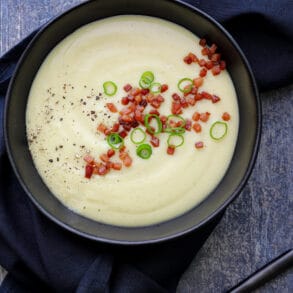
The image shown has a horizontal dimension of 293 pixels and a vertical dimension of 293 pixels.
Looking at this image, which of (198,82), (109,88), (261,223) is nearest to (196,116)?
(198,82)

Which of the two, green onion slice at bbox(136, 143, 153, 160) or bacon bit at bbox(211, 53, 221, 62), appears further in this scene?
bacon bit at bbox(211, 53, 221, 62)

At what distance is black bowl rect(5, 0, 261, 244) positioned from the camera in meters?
2.12

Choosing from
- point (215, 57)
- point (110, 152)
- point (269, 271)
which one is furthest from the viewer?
point (269, 271)

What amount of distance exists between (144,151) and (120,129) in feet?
0.42

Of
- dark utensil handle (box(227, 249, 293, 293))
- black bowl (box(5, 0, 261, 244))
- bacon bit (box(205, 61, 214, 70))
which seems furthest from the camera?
dark utensil handle (box(227, 249, 293, 293))

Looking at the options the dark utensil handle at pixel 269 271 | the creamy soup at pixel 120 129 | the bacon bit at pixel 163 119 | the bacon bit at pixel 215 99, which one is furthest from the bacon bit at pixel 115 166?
the dark utensil handle at pixel 269 271

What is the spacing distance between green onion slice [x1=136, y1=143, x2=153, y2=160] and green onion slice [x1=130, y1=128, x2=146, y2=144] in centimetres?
4

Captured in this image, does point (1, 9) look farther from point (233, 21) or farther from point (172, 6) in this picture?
point (233, 21)

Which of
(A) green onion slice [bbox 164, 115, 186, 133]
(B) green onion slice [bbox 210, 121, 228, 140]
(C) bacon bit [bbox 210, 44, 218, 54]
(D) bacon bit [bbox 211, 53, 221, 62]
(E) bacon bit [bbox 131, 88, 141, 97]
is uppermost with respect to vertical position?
(E) bacon bit [bbox 131, 88, 141, 97]

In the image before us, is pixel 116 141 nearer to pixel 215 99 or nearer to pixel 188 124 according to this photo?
pixel 188 124

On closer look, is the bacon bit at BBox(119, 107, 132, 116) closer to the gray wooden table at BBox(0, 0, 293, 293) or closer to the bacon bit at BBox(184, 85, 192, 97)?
the bacon bit at BBox(184, 85, 192, 97)

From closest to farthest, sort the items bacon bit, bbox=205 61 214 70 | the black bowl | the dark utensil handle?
the black bowl → bacon bit, bbox=205 61 214 70 → the dark utensil handle

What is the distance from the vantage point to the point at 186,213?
2229mm

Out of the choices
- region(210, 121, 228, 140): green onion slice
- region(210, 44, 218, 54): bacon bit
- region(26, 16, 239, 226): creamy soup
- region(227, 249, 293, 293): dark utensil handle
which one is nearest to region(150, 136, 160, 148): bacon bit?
region(26, 16, 239, 226): creamy soup
